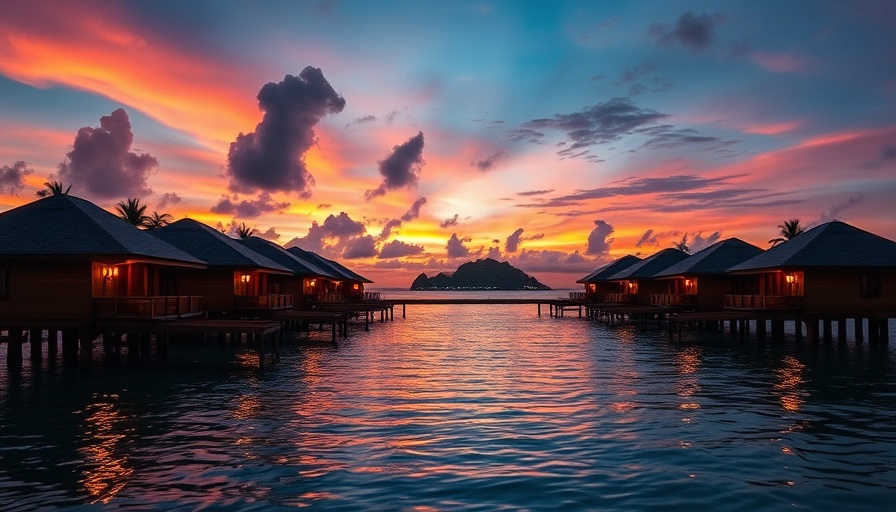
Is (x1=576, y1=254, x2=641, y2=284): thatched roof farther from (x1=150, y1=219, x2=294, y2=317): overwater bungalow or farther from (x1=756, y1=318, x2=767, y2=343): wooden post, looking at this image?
(x1=150, y1=219, x2=294, y2=317): overwater bungalow

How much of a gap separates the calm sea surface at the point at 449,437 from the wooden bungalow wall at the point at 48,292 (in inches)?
92.6

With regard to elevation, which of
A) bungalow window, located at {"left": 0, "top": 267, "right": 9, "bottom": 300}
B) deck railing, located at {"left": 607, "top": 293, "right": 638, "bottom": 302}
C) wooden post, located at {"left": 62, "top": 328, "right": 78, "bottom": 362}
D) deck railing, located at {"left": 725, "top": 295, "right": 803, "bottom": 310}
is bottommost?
wooden post, located at {"left": 62, "top": 328, "right": 78, "bottom": 362}

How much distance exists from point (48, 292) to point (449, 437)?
19518 mm

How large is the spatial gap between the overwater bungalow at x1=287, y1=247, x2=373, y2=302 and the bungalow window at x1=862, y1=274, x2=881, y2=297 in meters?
41.1

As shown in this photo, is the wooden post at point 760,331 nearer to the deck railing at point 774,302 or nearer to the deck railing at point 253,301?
the deck railing at point 774,302

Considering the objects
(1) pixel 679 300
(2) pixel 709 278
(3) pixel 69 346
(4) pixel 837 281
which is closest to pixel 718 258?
(2) pixel 709 278

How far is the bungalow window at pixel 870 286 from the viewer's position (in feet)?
117

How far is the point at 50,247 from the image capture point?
2495cm

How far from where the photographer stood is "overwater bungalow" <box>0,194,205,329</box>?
25.1 m

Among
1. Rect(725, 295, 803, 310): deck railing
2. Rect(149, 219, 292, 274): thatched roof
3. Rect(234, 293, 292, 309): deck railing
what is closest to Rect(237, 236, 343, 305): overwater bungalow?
Rect(149, 219, 292, 274): thatched roof

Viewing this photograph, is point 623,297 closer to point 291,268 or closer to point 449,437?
point 291,268

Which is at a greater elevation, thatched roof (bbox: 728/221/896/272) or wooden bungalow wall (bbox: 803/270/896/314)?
thatched roof (bbox: 728/221/896/272)

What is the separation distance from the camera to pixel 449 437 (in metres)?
14.3

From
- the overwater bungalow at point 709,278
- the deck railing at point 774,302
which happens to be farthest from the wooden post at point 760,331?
the deck railing at point 774,302
